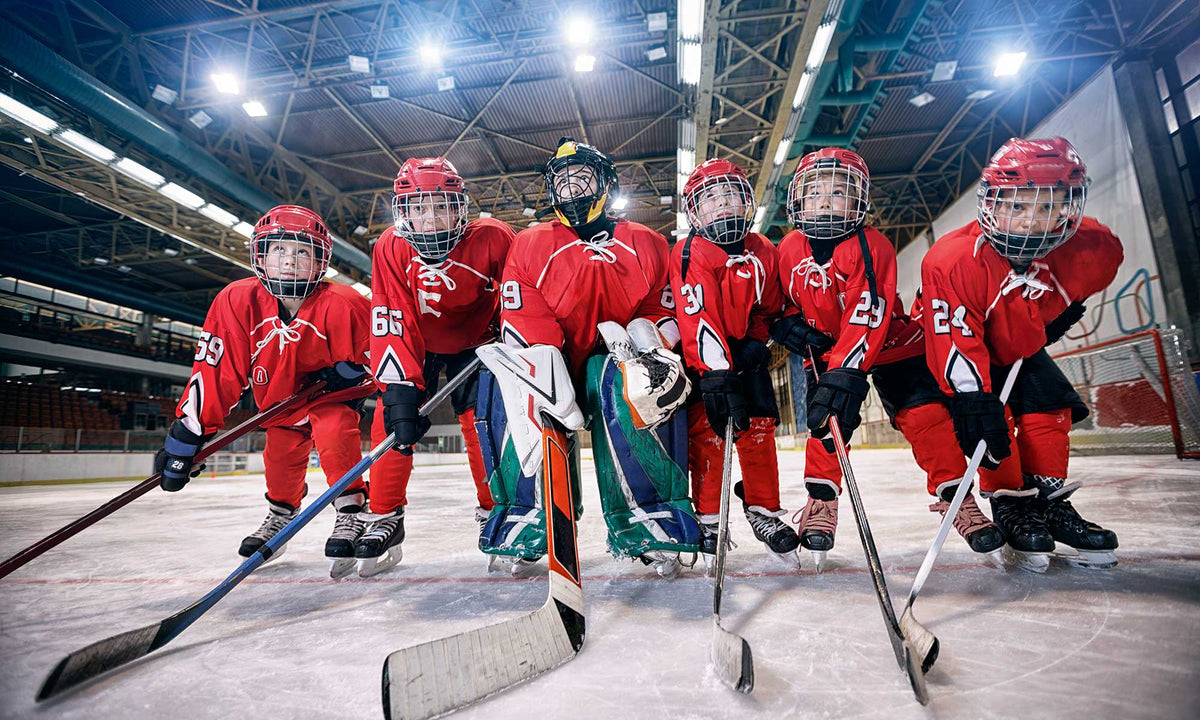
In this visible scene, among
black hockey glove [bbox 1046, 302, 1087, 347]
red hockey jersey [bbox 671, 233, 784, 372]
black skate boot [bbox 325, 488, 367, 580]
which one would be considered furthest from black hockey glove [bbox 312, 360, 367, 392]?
black hockey glove [bbox 1046, 302, 1087, 347]

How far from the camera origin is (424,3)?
741 centimetres

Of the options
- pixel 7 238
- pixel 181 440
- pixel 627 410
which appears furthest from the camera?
pixel 7 238

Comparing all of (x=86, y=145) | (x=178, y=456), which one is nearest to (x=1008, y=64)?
(x=178, y=456)

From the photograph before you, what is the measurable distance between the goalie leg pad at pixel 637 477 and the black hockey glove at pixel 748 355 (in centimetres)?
39

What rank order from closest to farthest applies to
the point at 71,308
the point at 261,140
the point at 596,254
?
the point at 596,254
the point at 261,140
the point at 71,308

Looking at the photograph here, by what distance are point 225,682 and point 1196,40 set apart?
1248cm

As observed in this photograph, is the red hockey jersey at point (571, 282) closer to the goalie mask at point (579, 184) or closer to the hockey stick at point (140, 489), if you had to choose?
the goalie mask at point (579, 184)

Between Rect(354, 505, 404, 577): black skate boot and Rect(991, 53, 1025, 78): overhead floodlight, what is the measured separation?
387 inches

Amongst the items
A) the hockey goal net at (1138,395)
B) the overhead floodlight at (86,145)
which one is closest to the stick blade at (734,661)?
the hockey goal net at (1138,395)

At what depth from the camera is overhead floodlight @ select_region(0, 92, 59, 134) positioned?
683cm

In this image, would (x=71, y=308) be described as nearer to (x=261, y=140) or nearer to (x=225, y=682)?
(x=261, y=140)

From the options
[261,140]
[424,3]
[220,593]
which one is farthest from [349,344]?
[261,140]

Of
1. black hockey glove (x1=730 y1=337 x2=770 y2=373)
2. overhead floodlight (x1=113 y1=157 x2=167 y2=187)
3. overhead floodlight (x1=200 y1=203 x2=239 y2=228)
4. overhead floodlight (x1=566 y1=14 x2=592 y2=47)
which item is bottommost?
black hockey glove (x1=730 y1=337 x2=770 y2=373)

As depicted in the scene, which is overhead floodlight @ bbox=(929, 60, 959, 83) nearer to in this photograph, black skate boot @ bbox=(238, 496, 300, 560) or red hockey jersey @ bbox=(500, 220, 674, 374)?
red hockey jersey @ bbox=(500, 220, 674, 374)
